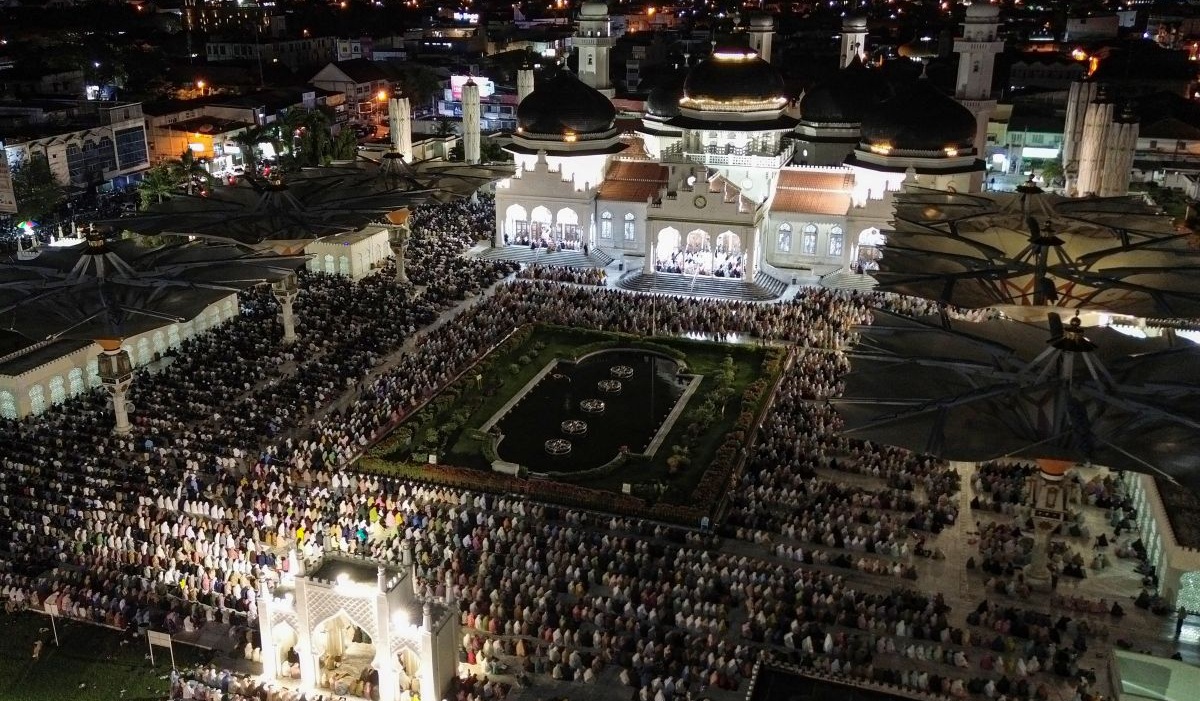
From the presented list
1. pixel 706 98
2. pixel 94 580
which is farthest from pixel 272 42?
pixel 94 580

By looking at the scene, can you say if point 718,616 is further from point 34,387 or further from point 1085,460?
point 34,387

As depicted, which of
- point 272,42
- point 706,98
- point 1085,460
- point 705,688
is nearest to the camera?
point 1085,460

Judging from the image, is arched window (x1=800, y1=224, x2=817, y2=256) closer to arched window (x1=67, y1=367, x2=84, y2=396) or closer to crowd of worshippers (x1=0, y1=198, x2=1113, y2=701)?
crowd of worshippers (x1=0, y1=198, x2=1113, y2=701)

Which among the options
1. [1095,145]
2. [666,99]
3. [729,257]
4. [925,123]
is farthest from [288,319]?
[1095,145]

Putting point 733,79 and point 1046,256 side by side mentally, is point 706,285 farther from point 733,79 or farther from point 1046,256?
point 1046,256

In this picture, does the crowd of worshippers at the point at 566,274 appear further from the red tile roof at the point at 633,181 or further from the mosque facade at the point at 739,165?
the red tile roof at the point at 633,181

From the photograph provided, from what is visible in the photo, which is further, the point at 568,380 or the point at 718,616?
the point at 568,380

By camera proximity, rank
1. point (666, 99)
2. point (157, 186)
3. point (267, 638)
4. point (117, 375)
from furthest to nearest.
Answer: point (666, 99)
point (157, 186)
point (117, 375)
point (267, 638)
